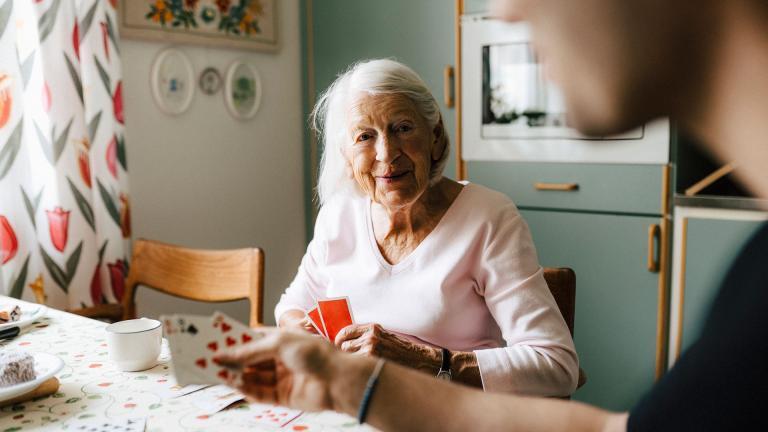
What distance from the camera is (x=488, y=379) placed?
48.7 inches

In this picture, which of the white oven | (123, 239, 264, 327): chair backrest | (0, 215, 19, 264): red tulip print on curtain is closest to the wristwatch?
(123, 239, 264, 327): chair backrest

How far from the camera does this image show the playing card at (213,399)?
3.46 ft

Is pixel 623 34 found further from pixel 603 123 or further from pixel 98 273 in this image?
pixel 98 273

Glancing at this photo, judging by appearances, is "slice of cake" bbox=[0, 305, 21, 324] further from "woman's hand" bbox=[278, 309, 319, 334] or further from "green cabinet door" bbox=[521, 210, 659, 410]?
"green cabinet door" bbox=[521, 210, 659, 410]

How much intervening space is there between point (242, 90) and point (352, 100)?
1.70 meters

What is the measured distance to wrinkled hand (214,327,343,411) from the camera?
86 centimetres

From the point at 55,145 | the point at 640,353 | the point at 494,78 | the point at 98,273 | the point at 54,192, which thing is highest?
the point at 494,78

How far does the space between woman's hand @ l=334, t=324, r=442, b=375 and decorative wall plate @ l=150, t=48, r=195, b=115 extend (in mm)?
1864

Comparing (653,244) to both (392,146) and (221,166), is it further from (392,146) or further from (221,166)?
(221,166)

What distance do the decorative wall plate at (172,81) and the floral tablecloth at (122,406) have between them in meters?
1.62

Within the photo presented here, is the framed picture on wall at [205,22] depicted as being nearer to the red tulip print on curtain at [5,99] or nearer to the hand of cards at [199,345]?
the red tulip print on curtain at [5,99]

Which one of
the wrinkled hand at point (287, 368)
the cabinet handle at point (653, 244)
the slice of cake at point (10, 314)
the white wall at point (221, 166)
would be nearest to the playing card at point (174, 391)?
the wrinkled hand at point (287, 368)

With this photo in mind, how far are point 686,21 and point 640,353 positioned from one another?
220 cm

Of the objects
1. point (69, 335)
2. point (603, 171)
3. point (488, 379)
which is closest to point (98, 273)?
point (69, 335)
